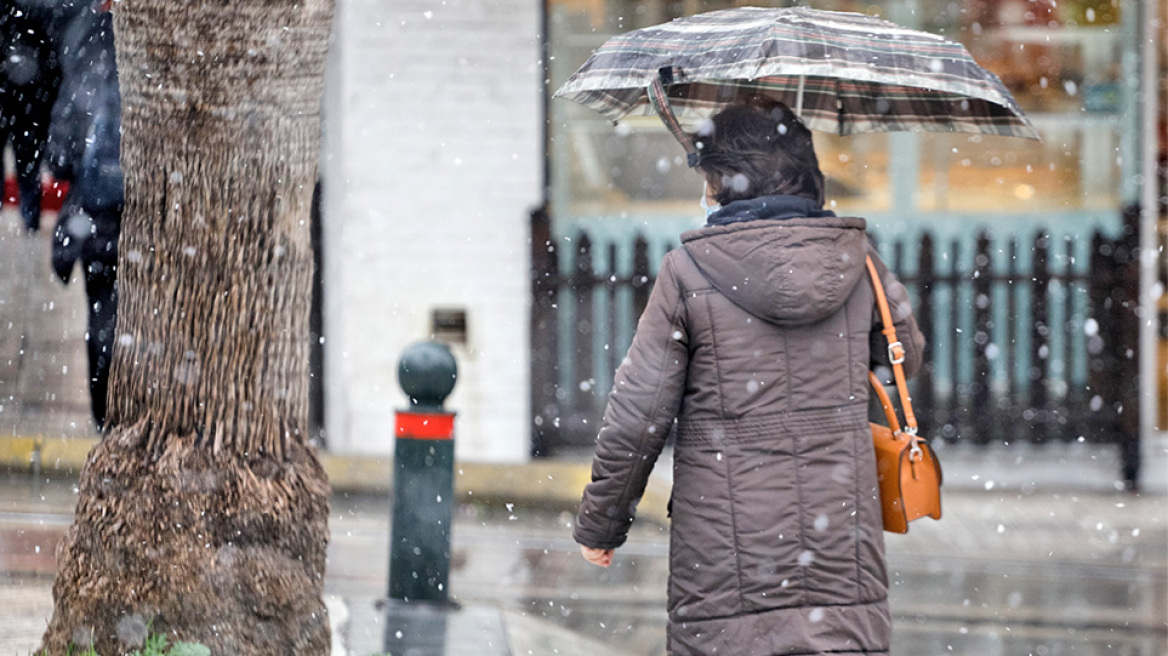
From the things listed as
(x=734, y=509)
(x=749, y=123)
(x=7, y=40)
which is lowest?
(x=734, y=509)

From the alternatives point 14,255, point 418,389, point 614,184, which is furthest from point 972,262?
point 14,255

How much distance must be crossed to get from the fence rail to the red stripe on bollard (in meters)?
3.16

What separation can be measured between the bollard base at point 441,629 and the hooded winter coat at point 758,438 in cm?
154

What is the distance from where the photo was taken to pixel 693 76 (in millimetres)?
3121

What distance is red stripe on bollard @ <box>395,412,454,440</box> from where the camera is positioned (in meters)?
4.79

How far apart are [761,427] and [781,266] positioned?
370 millimetres

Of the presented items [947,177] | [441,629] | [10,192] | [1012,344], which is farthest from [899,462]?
[10,192]

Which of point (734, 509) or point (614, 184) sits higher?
point (614, 184)

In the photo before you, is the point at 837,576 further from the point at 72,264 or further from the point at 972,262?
the point at 972,262

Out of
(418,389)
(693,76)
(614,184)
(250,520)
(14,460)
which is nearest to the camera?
(693,76)

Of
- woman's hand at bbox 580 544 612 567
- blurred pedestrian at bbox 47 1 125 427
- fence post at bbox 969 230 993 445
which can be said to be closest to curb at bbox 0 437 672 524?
fence post at bbox 969 230 993 445

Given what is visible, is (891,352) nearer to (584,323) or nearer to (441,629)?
(441,629)

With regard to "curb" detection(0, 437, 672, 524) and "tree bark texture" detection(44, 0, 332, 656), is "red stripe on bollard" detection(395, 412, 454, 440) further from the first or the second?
"curb" detection(0, 437, 672, 524)

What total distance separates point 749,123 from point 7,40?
3.01 meters
